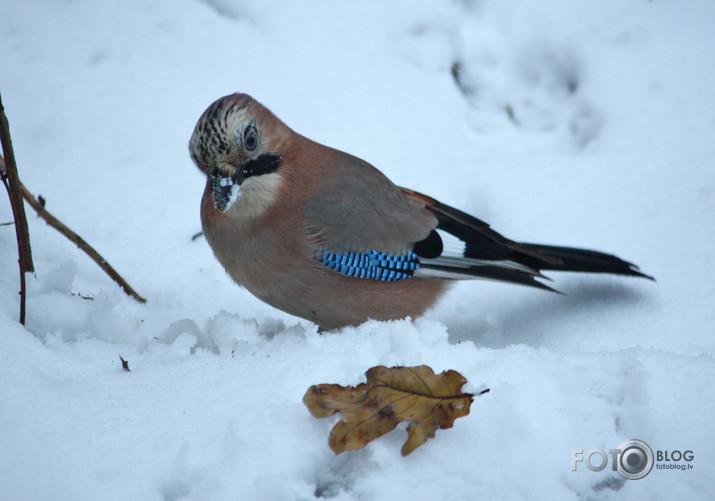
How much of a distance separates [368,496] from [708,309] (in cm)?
218

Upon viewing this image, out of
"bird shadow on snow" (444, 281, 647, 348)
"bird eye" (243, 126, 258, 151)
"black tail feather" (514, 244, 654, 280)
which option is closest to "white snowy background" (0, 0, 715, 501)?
"bird shadow on snow" (444, 281, 647, 348)

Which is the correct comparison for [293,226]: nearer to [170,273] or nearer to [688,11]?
[170,273]

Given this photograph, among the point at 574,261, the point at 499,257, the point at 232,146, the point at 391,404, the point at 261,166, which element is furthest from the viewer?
the point at 574,261

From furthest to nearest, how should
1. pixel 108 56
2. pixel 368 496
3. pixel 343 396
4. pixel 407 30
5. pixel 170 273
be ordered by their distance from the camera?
1. pixel 407 30
2. pixel 108 56
3. pixel 170 273
4. pixel 343 396
5. pixel 368 496

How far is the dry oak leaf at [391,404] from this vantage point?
1861 mm

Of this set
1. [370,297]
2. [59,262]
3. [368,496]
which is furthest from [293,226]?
[368,496]

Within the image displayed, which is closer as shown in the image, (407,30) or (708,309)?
(708,309)

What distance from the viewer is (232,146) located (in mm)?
2822

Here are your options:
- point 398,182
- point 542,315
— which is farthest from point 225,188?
point 542,315

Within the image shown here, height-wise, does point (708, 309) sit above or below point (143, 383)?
above

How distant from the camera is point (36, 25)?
435 cm

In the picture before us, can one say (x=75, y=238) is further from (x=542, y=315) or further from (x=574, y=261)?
(x=574, y=261)

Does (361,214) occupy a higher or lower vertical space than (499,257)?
lower

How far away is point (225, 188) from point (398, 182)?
1.50 meters
